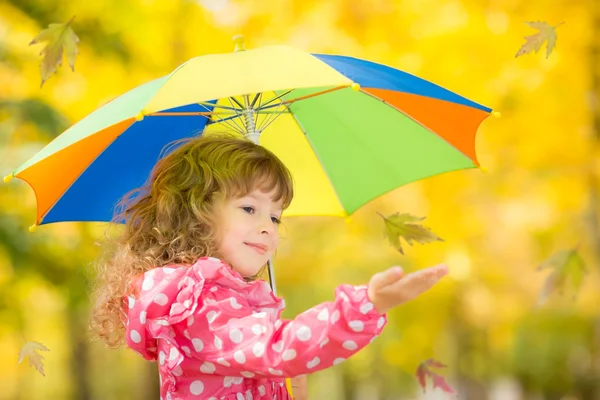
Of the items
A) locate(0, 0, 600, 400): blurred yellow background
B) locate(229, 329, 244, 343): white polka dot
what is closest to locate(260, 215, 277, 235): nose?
locate(229, 329, 244, 343): white polka dot

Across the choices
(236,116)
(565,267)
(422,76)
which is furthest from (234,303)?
(422,76)

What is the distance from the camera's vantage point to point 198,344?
6.02 feet

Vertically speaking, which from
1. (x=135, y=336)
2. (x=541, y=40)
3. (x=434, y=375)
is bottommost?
(x=135, y=336)

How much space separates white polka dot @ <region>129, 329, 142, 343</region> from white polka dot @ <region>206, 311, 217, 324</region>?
23cm

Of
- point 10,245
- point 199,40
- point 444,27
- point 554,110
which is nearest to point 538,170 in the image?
point 554,110

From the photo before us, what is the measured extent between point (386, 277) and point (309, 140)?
150 centimetres

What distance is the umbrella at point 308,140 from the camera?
Answer: 2299 millimetres

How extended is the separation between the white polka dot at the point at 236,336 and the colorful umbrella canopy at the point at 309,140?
691 millimetres

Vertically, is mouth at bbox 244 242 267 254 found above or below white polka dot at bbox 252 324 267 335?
above

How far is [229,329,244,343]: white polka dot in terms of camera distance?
5.72 ft

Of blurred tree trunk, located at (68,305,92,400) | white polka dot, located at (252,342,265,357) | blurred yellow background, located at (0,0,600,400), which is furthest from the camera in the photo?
blurred tree trunk, located at (68,305,92,400)

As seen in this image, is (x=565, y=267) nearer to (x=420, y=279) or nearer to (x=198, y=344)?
(x=198, y=344)

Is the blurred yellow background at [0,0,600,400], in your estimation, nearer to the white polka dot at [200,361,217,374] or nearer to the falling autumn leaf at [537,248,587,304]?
the falling autumn leaf at [537,248,587,304]

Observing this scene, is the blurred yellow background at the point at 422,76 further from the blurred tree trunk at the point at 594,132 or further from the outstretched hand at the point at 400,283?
the outstretched hand at the point at 400,283
